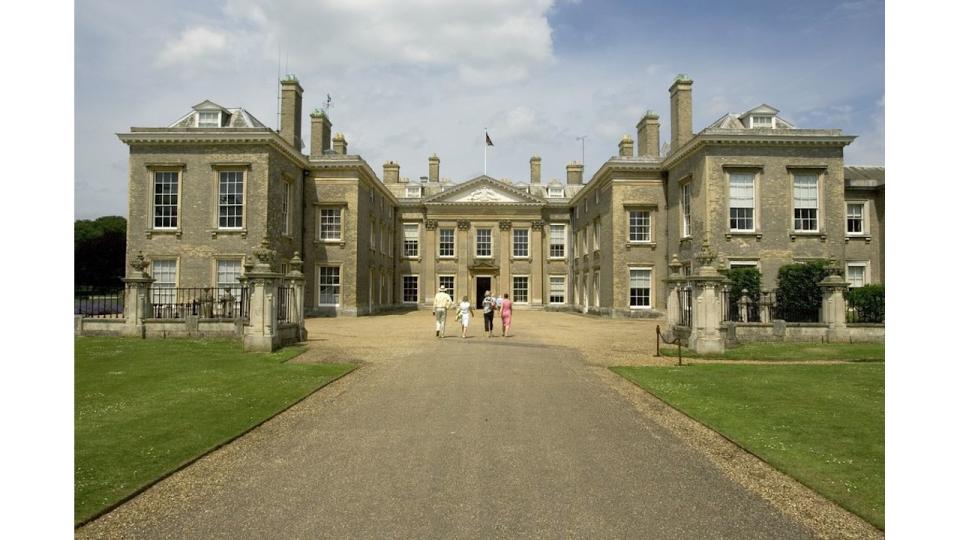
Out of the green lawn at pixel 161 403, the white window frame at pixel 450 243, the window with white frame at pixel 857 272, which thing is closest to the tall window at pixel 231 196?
the green lawn at pixel 161 403

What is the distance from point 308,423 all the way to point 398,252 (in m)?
37.2

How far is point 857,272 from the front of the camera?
1057 inches

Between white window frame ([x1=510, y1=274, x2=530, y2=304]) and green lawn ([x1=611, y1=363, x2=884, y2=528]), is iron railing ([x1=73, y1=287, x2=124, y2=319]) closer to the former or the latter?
green lawn ([x1=611, y1=363, x2=884, y2=528])

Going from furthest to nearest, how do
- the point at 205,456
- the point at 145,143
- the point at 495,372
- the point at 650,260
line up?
the point at 650,260 < the point at 145,143 < the point at 495,372 < the point at 205,456

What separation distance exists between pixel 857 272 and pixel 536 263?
22618mm

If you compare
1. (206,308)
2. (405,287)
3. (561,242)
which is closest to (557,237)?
(561,242)

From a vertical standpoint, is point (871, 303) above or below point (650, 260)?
below

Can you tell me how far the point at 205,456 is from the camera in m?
6.08

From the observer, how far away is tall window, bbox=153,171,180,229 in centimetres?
2630

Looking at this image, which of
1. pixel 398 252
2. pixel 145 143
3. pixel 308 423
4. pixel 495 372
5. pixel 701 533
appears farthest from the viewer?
pixel 398 252

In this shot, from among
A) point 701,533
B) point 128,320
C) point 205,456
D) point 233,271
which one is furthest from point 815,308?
point 233,271

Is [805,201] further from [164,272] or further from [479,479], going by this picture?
[164,272]

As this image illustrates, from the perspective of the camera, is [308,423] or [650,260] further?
[650,260]

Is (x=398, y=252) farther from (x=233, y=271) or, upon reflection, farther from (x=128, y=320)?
(x=128, y=320)
